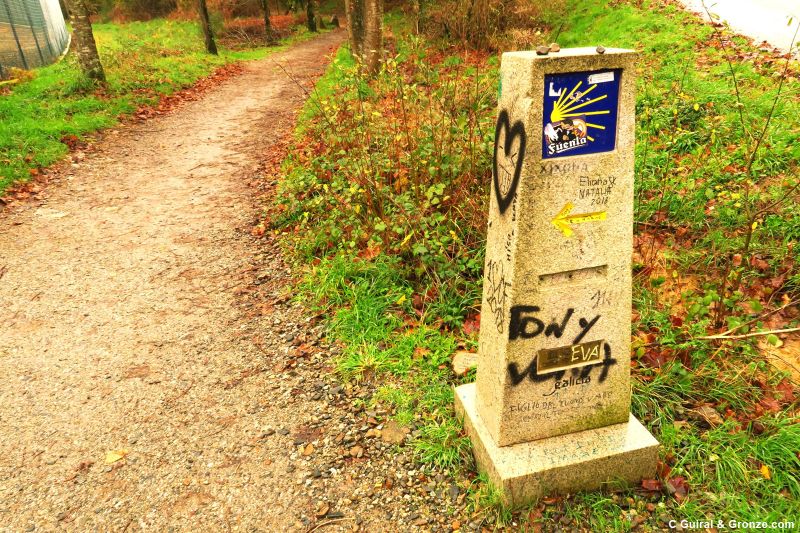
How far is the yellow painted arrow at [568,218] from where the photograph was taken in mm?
2289

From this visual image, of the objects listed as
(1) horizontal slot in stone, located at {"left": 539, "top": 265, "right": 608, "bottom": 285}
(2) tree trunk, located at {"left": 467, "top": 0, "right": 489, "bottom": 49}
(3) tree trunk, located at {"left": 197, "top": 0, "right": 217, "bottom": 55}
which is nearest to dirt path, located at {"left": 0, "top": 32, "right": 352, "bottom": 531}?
(1) horizontal slot in stone, located at {"left": 539, "top": 265, "right": 608, "bottom": 285}

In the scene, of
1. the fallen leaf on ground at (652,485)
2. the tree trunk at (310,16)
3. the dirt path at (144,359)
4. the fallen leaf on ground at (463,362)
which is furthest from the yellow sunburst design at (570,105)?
the tree trunk at (310,16)

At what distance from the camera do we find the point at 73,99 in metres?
9.71

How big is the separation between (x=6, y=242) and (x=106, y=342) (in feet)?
8.77

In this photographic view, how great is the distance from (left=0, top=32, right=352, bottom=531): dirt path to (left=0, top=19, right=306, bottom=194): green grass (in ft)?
2.50

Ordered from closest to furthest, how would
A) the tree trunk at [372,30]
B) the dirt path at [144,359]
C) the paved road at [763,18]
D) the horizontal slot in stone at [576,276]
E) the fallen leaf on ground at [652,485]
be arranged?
the horizontal slot in stone at [576,276] < the fallen leaf on ground at [652,485] < the dirt path at [144,359] < the paved road at [763,18] < the tree trunk at [372,30]

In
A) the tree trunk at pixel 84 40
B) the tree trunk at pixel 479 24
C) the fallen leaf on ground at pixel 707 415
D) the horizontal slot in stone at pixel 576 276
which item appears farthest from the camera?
the tree trunk at pixel 479 24

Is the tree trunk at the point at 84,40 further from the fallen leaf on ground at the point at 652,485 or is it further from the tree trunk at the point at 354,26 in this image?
the fallen leaf on ground at the point at 652,485

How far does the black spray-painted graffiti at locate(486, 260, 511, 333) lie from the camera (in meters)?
2.47

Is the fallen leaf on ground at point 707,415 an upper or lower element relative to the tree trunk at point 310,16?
lower

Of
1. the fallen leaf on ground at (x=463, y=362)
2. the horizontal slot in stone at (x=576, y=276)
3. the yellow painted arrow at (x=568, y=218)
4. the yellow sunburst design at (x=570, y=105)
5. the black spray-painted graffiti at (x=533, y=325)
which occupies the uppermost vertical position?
the yellow sunburst design at (x=570, y=105)

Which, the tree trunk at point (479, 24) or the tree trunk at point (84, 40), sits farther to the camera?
the tree trunk at point (479, 24)

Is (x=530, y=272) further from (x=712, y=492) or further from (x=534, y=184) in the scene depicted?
(x=712, y=492)

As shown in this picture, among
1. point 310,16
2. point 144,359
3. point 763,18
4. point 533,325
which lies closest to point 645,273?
point 533,325
